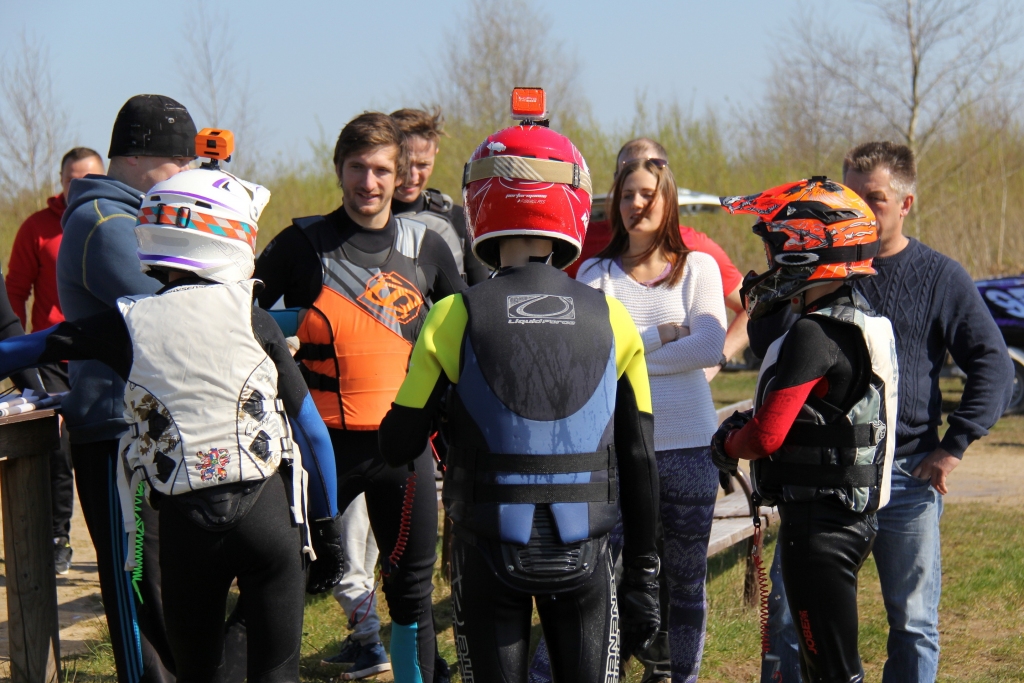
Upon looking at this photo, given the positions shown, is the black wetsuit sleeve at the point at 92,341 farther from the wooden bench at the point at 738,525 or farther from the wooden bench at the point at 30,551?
the wooden bench at the point at 738,525

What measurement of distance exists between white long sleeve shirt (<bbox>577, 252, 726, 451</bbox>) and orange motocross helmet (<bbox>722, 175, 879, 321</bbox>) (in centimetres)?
64

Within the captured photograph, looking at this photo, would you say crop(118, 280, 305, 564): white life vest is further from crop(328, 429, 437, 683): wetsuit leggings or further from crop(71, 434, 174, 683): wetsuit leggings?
crop(328, 429, 437, 683): wetsuit leggings

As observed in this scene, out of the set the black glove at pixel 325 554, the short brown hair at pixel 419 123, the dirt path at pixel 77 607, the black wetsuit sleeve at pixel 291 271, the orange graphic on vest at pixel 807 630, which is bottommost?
the dirt path at pixel 77 607

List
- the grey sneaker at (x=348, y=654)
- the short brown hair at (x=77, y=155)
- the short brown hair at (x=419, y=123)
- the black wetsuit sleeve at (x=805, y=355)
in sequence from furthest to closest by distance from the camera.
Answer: the short brown hair at (x=77, y=155) → the short brown hair at (x=419, y=123) → the grey sneaker at (x=348, y=654) → the black wetsuit sleeve at (x=805, y=355)

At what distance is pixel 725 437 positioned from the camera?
326 centimetres

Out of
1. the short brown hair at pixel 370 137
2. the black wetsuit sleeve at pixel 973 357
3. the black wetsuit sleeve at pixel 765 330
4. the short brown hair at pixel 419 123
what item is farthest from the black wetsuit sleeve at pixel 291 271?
the black wetsuit sleeve at pixel 973 357

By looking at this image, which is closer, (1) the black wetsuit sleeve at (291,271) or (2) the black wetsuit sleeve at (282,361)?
(2) the black wetsuit sleeve at (282,361)

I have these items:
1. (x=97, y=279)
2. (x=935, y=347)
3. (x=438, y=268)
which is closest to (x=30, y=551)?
(x=97, y=279)

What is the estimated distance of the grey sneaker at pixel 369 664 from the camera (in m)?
4.39

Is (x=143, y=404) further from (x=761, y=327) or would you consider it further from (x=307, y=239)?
(x=761, y=327)

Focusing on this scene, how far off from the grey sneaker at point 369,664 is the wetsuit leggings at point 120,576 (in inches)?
42.3

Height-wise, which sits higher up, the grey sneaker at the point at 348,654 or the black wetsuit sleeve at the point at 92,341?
the black wetsuit sleeve at the point at 92,341

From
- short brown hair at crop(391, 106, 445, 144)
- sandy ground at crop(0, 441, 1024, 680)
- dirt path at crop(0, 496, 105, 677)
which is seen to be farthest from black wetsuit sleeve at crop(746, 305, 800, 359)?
sandy ground at crop(0, 441, 1024, 680)

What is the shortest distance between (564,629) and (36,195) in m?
15.4
